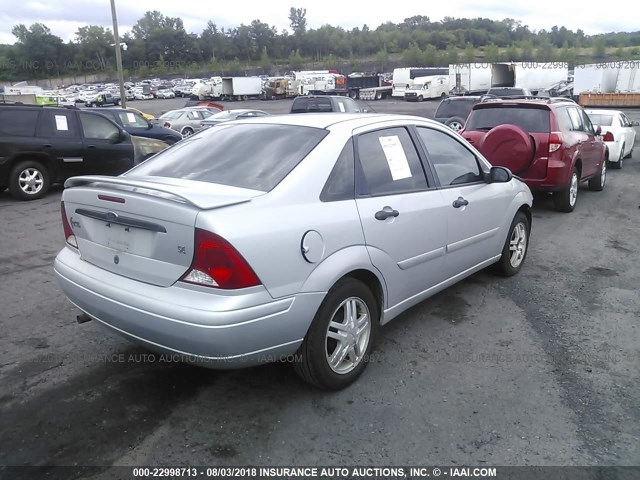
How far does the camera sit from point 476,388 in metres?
3.40

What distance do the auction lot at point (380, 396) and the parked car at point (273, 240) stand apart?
338 mm

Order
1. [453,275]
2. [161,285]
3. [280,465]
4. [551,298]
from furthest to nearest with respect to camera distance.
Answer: [551,298] < [453,275] < [161,285] < [280,465]

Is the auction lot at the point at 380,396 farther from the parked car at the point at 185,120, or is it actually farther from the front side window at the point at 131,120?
the parked car at the point at 185,120

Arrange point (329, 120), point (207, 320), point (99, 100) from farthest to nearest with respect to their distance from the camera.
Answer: point (99, 100), point (329, 120), point (207, 320)

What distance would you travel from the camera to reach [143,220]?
2.90 m

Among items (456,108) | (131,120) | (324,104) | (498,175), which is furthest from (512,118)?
(131,120)

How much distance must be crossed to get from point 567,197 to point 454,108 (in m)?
8.72

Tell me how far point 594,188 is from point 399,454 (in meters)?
9.41

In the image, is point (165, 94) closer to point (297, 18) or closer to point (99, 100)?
point (99, 100)

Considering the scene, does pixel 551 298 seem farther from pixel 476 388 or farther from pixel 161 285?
pixel 161 285

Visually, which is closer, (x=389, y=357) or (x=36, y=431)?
(x=36, y=431)

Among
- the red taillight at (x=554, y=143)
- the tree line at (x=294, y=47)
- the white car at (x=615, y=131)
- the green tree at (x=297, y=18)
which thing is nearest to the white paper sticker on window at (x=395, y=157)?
the red taillight at (x=554, y=143)

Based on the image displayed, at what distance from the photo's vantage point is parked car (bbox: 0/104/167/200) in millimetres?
9539

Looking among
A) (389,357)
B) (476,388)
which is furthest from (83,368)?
(476,388)
